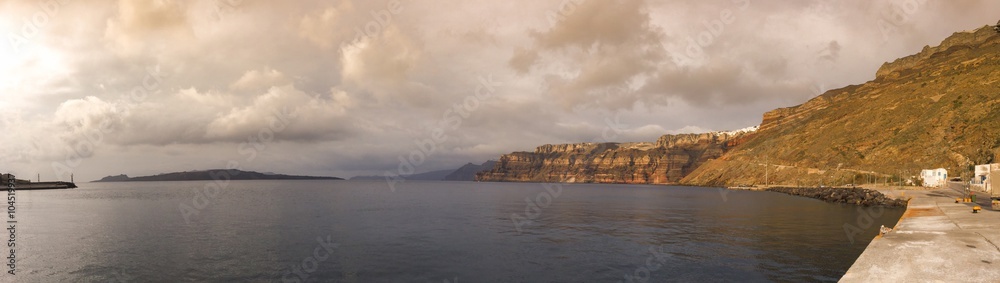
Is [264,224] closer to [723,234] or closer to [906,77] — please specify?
[723,234]

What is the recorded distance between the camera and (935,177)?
354ft

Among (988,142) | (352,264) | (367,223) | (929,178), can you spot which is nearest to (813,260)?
(352,264)

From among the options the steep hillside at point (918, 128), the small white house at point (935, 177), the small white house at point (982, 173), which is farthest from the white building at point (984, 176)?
the steep hillside at point (918, 128)

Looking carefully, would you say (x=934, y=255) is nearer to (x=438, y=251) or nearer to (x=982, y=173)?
(x=438, y=251)

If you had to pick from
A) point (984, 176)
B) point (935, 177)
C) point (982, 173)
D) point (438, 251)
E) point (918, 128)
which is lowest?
point (438, 251)

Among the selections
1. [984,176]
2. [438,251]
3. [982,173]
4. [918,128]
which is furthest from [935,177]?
[438,251]

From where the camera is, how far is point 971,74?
148 m

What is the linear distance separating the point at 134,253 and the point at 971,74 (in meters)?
208

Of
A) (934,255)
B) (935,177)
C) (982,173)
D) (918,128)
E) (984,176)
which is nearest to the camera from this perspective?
(934,255)

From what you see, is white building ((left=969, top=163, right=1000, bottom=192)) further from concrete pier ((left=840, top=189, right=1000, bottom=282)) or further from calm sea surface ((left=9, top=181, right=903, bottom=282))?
concrete pier ((left=840, top=189, right=1000, bottom=282))

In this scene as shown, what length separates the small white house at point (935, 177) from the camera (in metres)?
106

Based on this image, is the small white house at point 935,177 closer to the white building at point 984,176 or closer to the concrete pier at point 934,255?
the white building at point 984,176

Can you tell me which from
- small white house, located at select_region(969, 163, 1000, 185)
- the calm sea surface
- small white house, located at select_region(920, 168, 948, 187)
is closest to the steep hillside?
small white house, located at select_region(920, 168, 948, 187)

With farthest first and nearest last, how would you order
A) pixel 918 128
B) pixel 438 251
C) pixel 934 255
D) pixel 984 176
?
1. pixel 918 128
2. pixel 984 176
3. pixel 438 251
4. pixel 934 255
